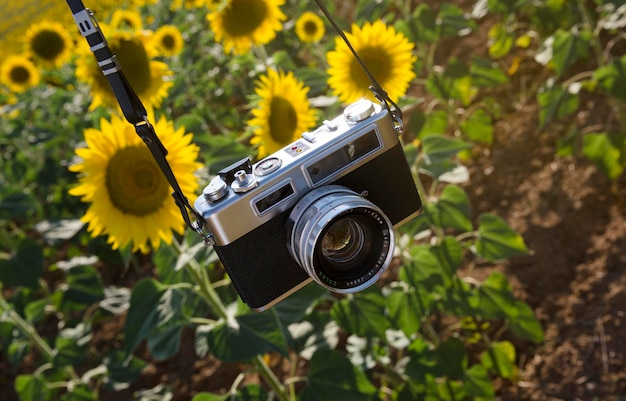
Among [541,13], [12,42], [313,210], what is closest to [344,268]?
[313,210]

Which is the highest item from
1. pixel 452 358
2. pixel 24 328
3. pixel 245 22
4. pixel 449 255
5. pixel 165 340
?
pixel 245 22

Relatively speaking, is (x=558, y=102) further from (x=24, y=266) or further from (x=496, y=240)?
(x=24, y=266)

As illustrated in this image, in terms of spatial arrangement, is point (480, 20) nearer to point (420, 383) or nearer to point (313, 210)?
point (420, 383)

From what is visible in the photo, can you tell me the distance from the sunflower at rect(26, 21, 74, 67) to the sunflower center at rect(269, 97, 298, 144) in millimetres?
2066

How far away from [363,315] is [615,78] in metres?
1.21

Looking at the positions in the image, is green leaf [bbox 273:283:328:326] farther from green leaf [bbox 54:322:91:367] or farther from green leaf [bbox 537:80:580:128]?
green leaf [bbox 537:80:580:128]

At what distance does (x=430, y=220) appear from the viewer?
1821mm

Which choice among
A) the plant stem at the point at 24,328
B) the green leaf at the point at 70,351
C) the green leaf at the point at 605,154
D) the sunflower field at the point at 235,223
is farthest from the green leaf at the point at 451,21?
the plant stem at the point at 24,328

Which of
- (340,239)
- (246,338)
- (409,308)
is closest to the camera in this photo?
(340,239)

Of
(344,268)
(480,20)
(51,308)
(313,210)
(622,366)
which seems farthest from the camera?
(480,20)

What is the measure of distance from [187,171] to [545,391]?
4.27 ft

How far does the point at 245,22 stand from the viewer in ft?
7.01

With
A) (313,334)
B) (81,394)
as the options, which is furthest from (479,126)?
(81,394)

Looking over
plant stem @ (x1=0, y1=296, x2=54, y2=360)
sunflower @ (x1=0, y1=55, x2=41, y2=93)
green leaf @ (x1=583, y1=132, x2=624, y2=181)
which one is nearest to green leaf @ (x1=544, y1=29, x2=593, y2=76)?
green leaf @ (x1=583, y1=132, x2=624, y2=181)
